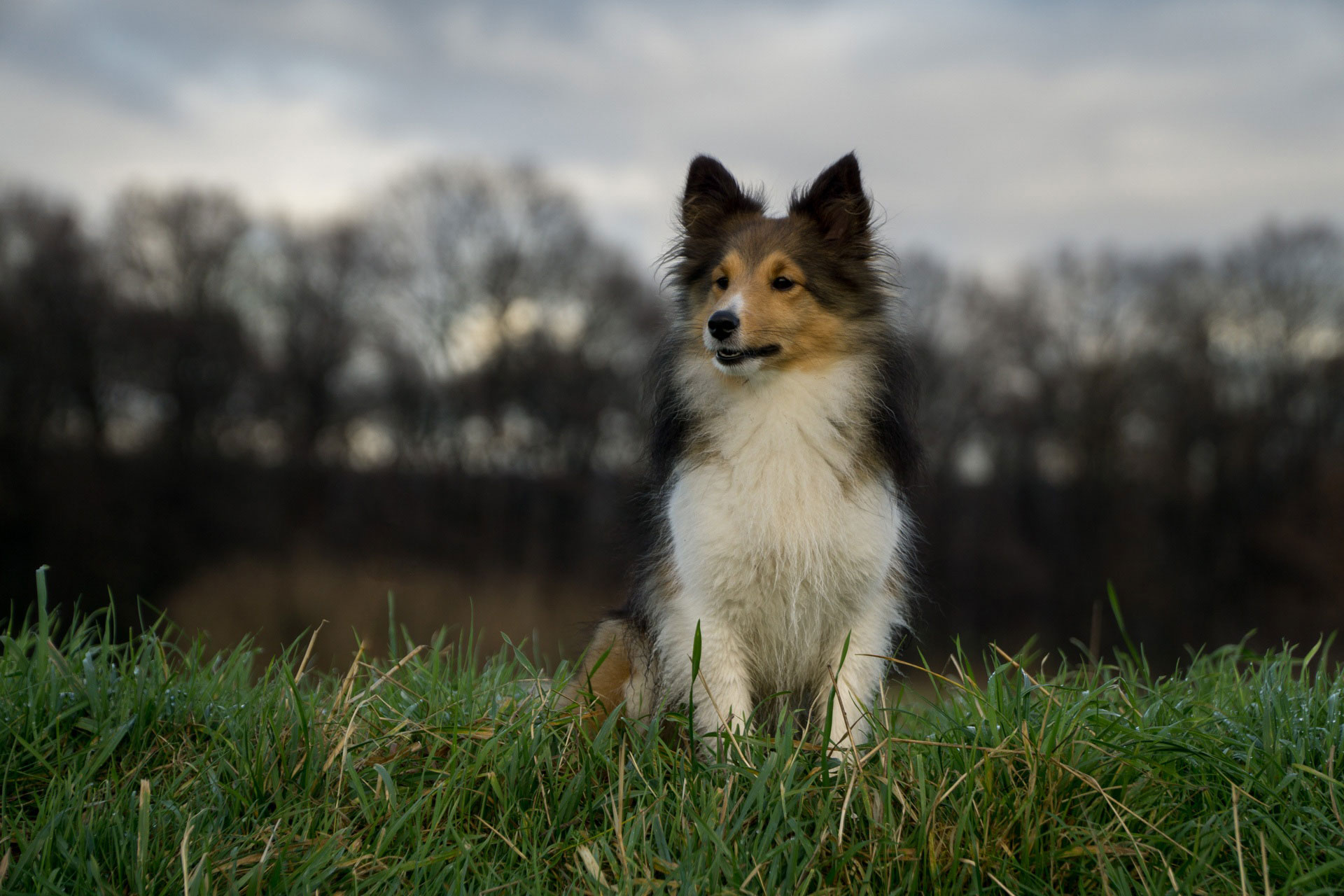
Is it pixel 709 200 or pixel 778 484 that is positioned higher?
pixel 709 200

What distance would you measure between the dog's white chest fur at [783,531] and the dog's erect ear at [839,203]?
83cm

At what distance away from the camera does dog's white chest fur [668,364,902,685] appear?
138 inches

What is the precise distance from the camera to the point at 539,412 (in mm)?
27641

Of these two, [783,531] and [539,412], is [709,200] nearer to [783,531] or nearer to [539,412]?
[783,531]

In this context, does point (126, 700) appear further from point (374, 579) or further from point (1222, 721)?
point (374, 579)

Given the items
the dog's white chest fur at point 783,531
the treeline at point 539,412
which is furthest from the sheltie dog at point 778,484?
the treeline at point 539,412

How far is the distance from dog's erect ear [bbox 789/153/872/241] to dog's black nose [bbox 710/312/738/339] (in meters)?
0.73

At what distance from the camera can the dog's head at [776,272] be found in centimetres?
377

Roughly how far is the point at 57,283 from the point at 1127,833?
91.3 feet

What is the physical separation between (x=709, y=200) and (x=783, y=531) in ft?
5.48

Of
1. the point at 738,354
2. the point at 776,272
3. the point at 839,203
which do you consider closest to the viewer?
the point at 738,354

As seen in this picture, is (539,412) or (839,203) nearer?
(839,203)

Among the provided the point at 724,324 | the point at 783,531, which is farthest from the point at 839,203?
the point at 783,531

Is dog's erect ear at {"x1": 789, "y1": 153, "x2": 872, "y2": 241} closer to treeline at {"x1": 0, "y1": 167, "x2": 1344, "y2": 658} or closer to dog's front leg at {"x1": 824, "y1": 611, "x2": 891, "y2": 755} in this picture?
dog's front leg at {"x1": 824, "y1": 611, "x2": 891, "y2": 755}
